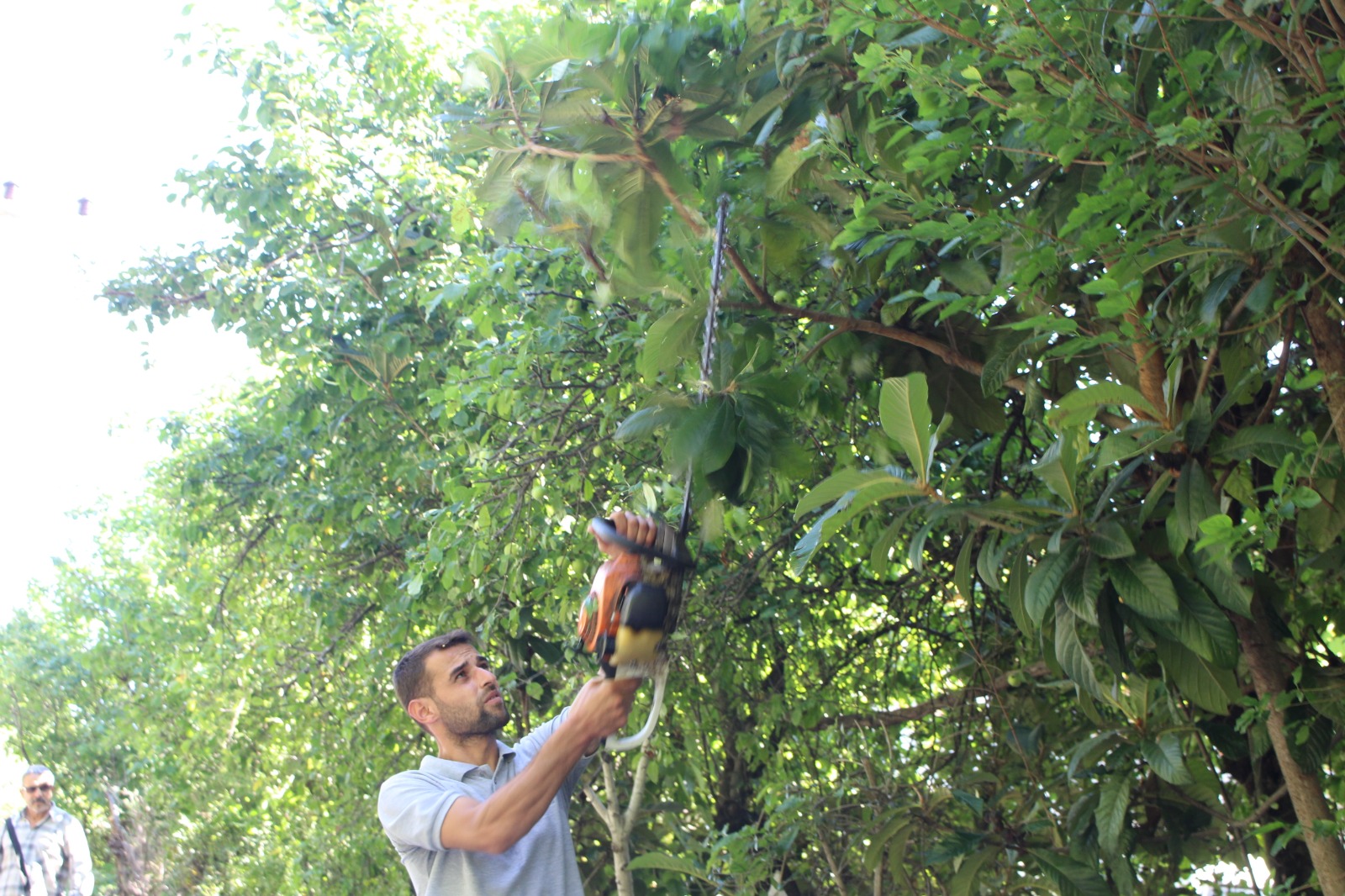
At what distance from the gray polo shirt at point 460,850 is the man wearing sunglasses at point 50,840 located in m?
4.99

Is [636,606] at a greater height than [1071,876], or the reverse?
[636,606]

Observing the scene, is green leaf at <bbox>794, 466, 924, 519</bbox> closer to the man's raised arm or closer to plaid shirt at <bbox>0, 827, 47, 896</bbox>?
the man's raised arm

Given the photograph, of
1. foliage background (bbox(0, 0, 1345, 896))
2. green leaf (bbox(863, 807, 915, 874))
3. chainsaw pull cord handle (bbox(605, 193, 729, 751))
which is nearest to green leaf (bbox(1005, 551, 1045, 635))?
foliage background (bbox(0, 0, 1345, 896))

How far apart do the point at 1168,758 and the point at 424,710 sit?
175 cm

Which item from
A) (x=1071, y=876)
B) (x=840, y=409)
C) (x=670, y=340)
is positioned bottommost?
(x=1071, y=876)

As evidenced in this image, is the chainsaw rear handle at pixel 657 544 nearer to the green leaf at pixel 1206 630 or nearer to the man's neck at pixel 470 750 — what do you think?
the man's neck at pixel 470 750

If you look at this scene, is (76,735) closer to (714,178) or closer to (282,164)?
(282,164)

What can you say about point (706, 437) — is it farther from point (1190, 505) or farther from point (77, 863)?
point (77, 863)

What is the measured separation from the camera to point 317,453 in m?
6.87

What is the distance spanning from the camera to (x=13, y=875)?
20.9 feet

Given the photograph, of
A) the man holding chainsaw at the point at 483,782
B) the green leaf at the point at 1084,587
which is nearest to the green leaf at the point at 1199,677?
the green leaf at the point at 1084,587

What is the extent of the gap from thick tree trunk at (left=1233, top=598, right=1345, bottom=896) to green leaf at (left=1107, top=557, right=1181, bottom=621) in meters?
0.36

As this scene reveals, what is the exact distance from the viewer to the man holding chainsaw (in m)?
2.34

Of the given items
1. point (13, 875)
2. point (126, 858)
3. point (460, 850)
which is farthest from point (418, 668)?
point (126, 858)
